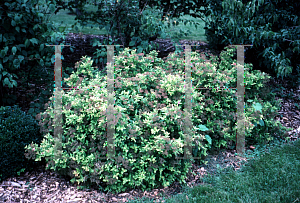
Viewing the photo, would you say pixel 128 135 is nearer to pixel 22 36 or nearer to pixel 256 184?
pixel 256 184

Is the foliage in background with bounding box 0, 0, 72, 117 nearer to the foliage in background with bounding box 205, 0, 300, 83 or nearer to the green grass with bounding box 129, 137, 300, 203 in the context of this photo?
the green grass with bounding box 129, 137, 300, 203

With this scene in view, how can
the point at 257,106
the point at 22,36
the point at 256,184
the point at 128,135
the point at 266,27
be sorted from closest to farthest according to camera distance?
1. the point at 128,135
2. the point at 256,184
3. the point at 22,36
4. the point at 257,106
5. the point at 266,27

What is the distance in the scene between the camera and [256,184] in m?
2.92

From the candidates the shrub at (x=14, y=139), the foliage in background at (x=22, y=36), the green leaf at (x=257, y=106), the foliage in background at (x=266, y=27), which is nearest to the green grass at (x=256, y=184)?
the green leaf at (x=257, y=106)

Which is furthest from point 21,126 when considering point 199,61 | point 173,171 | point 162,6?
point 162,6

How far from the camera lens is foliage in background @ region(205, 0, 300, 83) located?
4.33 metres

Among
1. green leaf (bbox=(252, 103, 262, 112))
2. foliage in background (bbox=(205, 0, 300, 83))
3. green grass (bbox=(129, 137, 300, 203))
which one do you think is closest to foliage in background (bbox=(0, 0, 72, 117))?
green grass (bbox=(129, 137, 300, 203))

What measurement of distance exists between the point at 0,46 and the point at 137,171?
9.45 ft

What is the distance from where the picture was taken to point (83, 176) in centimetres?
275

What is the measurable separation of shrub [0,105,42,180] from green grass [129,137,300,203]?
1.49 metres

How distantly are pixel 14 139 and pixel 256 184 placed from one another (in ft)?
9.67

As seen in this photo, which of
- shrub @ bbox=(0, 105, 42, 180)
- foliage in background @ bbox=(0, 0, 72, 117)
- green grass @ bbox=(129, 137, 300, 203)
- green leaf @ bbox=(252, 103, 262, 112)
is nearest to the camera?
green grass @ bbox=(129, 137, 300, 203)

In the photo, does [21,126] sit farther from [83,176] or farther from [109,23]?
[109,23]

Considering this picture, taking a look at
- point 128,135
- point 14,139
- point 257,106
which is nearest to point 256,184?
point 257,106
